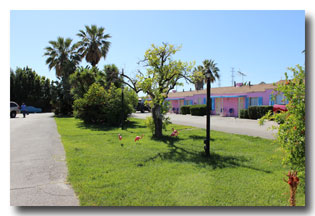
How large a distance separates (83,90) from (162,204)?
1754cm

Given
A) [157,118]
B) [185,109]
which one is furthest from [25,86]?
[185,109]

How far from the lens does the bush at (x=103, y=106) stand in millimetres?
14523

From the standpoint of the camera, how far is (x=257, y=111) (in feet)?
60.8

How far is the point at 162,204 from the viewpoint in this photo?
3131 millimetres

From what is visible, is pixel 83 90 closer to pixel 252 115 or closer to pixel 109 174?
pixel 252 115

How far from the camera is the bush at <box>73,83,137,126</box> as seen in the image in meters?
14.5

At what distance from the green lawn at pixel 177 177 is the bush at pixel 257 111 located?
505 inches

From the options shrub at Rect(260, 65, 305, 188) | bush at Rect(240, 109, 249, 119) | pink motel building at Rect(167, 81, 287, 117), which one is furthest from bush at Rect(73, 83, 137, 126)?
shrub at Rect(260, 65, 305, 188)

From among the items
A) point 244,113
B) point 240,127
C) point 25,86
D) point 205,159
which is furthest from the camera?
point 244,113

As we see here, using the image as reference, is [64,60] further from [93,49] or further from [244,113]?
[244,113]

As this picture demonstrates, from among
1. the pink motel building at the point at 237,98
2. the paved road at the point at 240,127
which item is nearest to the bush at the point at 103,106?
the paved road at the point at 240,127

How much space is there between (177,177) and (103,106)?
11640 millimetres

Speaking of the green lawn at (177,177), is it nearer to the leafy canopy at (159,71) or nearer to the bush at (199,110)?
the leafy canopy at (159,71)
